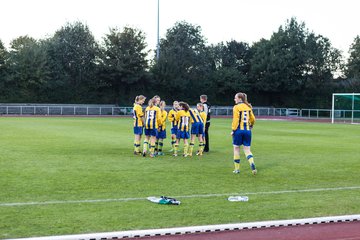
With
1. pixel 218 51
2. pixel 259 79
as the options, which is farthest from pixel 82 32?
pixel 259 79

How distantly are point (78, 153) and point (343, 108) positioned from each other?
38.4 metres

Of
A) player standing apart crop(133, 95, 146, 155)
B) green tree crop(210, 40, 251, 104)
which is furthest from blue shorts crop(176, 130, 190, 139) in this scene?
green tree crop(210, 40, 251, 104)

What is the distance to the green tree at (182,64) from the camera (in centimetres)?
6191

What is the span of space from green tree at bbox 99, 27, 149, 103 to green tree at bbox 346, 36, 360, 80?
98.7 ft

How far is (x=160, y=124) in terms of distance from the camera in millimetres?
15578

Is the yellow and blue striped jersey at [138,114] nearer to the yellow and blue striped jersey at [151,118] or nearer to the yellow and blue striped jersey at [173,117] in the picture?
the yellow and blue striped jersey at [151,118]

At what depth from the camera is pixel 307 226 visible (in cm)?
672

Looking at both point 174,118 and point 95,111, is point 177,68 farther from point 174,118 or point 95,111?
point 174,118

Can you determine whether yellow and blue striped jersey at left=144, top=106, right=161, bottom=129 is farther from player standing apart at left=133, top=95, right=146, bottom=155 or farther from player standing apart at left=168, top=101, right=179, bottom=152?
player standing apart at left=168, top=101, right=179, bottom=152

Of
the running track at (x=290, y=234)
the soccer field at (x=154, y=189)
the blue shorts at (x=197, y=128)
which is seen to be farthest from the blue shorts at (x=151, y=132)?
the running track at (x=290, y=234)

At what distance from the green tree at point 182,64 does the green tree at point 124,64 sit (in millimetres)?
2551

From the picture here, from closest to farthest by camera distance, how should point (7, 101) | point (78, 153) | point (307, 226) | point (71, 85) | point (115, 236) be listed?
point (115, 236) → point (307, 226) → point (78, 153) → point (7, 101) → point (71, 85)

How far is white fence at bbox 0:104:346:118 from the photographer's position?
51.1m

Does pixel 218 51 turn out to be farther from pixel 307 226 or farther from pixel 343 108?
pixel 307 226
